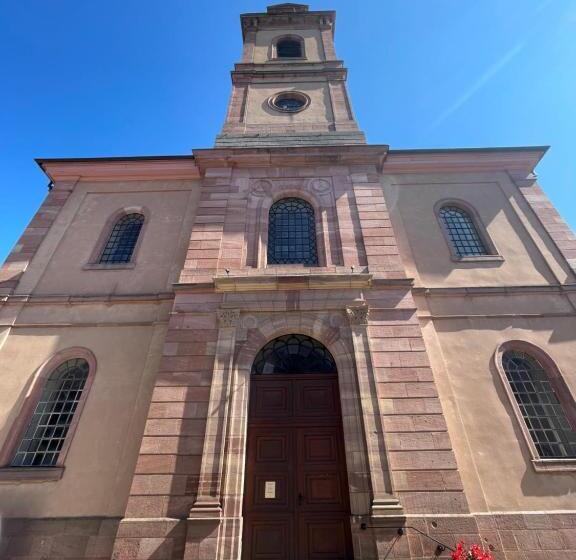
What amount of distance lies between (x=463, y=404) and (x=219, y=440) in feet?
17.3

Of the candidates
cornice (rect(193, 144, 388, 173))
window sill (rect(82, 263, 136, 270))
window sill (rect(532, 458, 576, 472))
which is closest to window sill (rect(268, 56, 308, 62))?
cornice (rect(193, 144, 388, 173))

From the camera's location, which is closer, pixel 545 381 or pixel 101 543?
pixel 101 543

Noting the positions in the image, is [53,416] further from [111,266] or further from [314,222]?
[314,222]

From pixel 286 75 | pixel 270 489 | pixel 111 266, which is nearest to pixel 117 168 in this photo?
pixel 111 266

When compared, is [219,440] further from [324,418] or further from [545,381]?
[545,381]

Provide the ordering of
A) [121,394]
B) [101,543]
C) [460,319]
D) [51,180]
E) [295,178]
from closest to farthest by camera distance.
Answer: [101,543], [121,394], [460,319], [295,178], [51,180]

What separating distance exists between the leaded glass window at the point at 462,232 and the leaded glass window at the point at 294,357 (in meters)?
5.22

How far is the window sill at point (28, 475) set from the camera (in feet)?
22.9

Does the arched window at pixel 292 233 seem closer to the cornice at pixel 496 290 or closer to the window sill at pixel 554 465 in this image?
the cornice at pixel 496 290

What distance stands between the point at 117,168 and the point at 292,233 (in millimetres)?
6986

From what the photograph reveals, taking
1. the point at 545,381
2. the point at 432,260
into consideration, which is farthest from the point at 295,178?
the point at 545,381

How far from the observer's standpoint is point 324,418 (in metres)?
7.38

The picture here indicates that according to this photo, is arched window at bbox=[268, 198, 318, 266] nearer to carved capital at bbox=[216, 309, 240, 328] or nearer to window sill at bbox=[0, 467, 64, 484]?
carved capital at bbox=[216, 309, 240, 328]

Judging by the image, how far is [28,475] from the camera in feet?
23.0
